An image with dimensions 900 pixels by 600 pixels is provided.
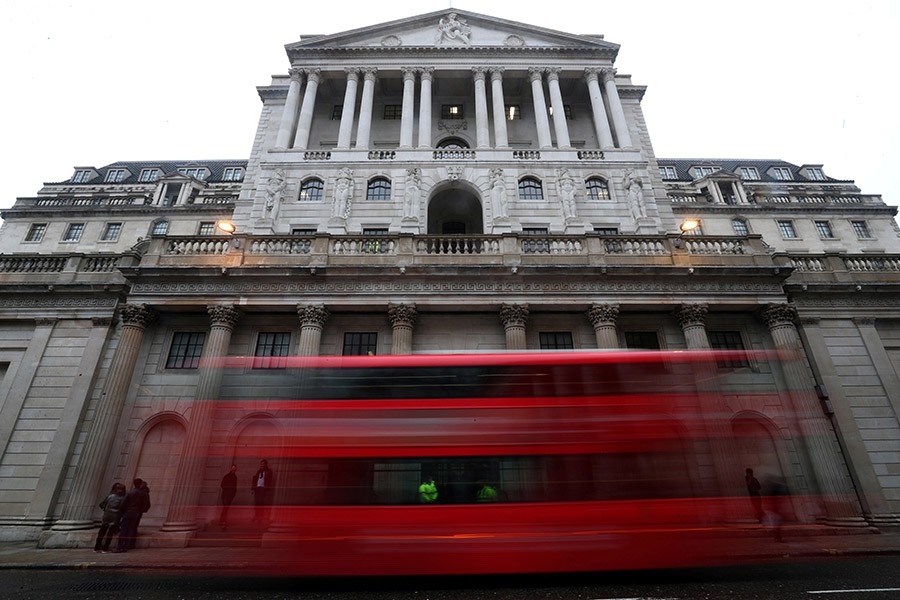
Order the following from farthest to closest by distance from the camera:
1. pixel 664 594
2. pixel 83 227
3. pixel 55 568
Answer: pixel 83 227
pixel 55 568
pixel 664 594

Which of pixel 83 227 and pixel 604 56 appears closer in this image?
pixel 604 56

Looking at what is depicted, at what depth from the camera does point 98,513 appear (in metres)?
14.1

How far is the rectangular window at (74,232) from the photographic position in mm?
35781

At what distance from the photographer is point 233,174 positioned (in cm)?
4547

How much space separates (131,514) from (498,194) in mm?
19748

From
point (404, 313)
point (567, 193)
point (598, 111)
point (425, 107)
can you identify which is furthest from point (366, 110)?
point (404, 313)

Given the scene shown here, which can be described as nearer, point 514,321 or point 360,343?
point 514,321

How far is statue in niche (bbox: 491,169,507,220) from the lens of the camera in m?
A: 22.0

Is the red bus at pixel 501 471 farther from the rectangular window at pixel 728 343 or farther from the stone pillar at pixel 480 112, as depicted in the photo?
the stone pillar at pixel 480 112

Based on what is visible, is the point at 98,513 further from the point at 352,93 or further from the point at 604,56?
the point at 604,56

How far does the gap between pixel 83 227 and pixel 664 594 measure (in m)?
47.0

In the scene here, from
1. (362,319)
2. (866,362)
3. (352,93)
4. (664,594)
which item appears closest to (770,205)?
(866,362)

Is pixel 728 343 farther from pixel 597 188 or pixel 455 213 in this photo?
pixel 455 213

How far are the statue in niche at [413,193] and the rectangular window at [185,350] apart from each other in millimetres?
10886
